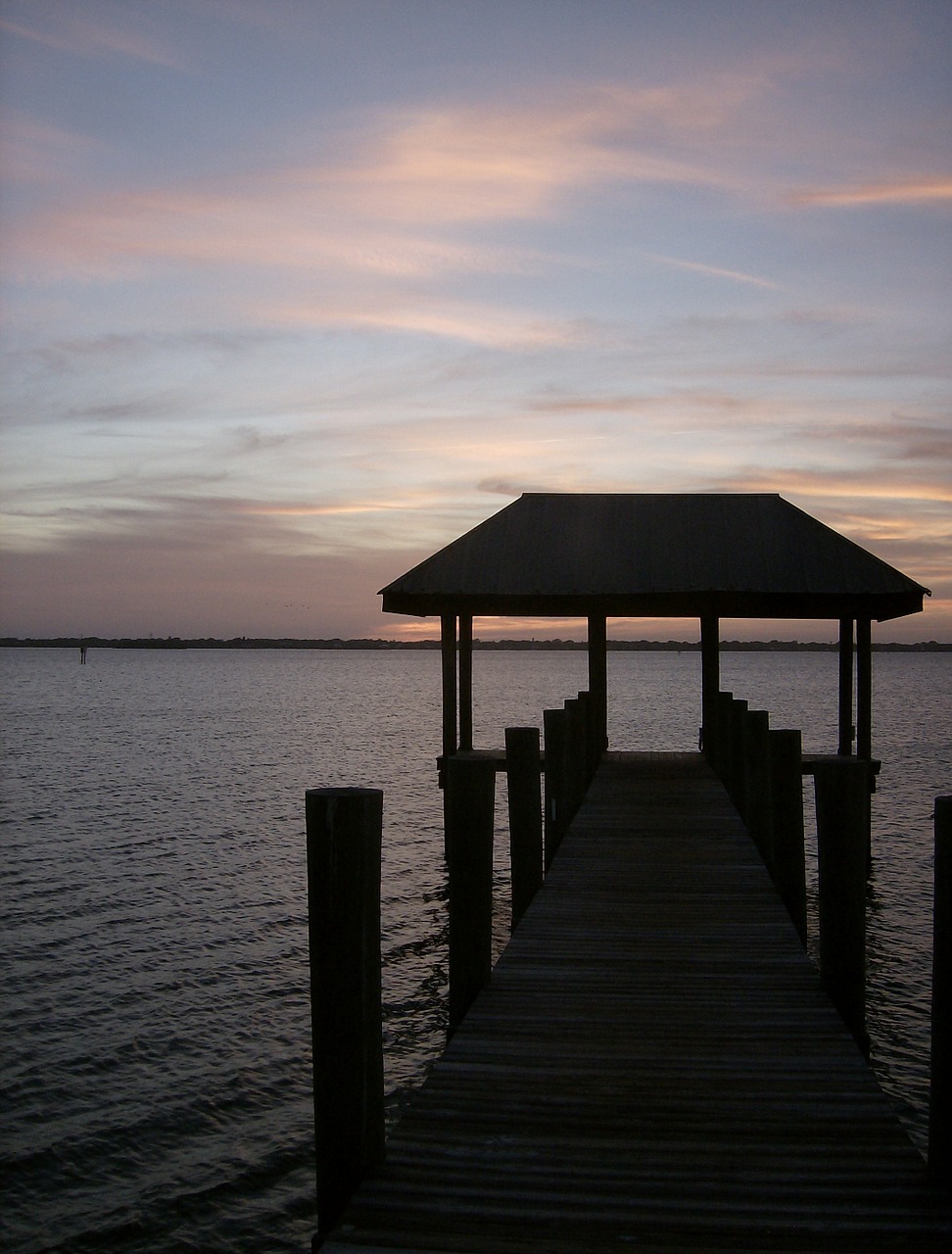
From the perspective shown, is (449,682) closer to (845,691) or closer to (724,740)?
(724,740)

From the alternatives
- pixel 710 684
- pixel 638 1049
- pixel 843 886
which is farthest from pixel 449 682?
pixel 638 1049

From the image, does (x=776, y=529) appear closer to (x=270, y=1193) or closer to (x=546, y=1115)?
(x=270, y=1193)

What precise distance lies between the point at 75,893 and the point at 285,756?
23446 mm

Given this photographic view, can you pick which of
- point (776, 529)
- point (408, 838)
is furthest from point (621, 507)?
point (408, 838)

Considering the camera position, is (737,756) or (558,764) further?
(737,756)

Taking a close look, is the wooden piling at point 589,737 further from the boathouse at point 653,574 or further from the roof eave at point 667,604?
the roof eave at point 667,604

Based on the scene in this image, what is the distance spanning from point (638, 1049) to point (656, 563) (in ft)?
38.5

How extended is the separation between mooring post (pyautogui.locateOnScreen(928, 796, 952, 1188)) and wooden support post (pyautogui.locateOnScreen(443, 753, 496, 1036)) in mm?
2584

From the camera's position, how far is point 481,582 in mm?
15672

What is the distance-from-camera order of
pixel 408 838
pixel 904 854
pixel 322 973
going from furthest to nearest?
pixel 408 838, pixel 904 854, pixel 322 973

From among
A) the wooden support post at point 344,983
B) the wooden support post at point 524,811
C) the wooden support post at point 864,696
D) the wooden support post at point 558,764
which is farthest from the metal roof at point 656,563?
the wooden support post at point 344,983

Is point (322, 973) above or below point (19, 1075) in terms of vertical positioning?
above

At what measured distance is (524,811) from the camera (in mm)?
8391

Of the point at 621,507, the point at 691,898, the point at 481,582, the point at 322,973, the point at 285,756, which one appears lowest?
the point at 285,756
